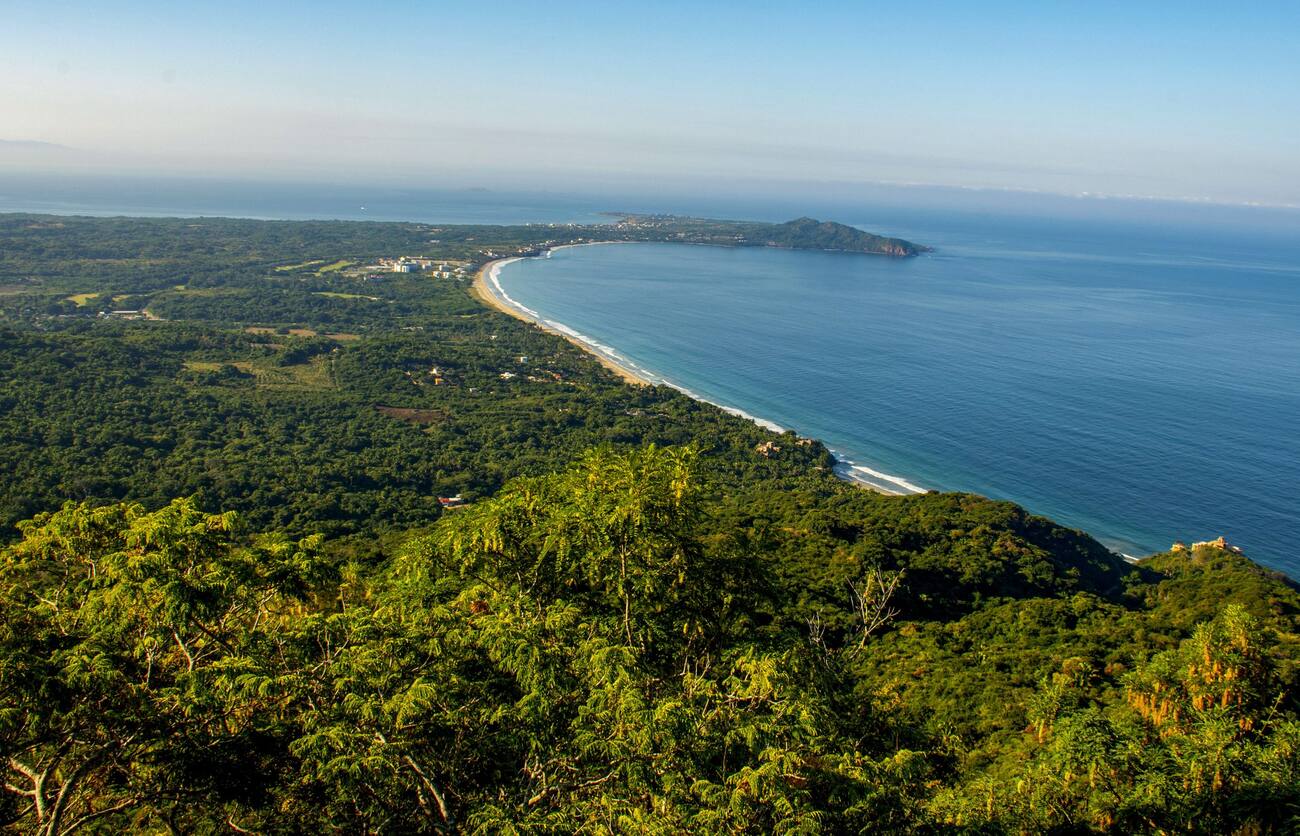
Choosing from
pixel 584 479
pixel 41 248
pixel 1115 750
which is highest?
pixel 41 248

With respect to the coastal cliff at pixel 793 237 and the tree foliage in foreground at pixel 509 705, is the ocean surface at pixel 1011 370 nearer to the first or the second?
the coastal cliff at pixel 793 237

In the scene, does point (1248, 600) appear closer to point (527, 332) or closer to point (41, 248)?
point (527, 332)

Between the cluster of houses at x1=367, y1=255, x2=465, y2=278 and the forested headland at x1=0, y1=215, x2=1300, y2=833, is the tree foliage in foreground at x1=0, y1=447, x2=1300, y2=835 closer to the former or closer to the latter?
the forested headland at x1=0, y1=215, x2=1300, y2=833

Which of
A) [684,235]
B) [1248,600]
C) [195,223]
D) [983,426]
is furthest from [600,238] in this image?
[1248,600]

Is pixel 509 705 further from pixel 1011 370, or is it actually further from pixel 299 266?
pixel 299 266

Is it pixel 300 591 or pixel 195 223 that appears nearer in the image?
pixel 300 591

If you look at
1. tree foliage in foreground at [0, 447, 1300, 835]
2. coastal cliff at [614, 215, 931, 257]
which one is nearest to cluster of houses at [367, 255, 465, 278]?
coastal cliff at [614, 215, 931, 257]
